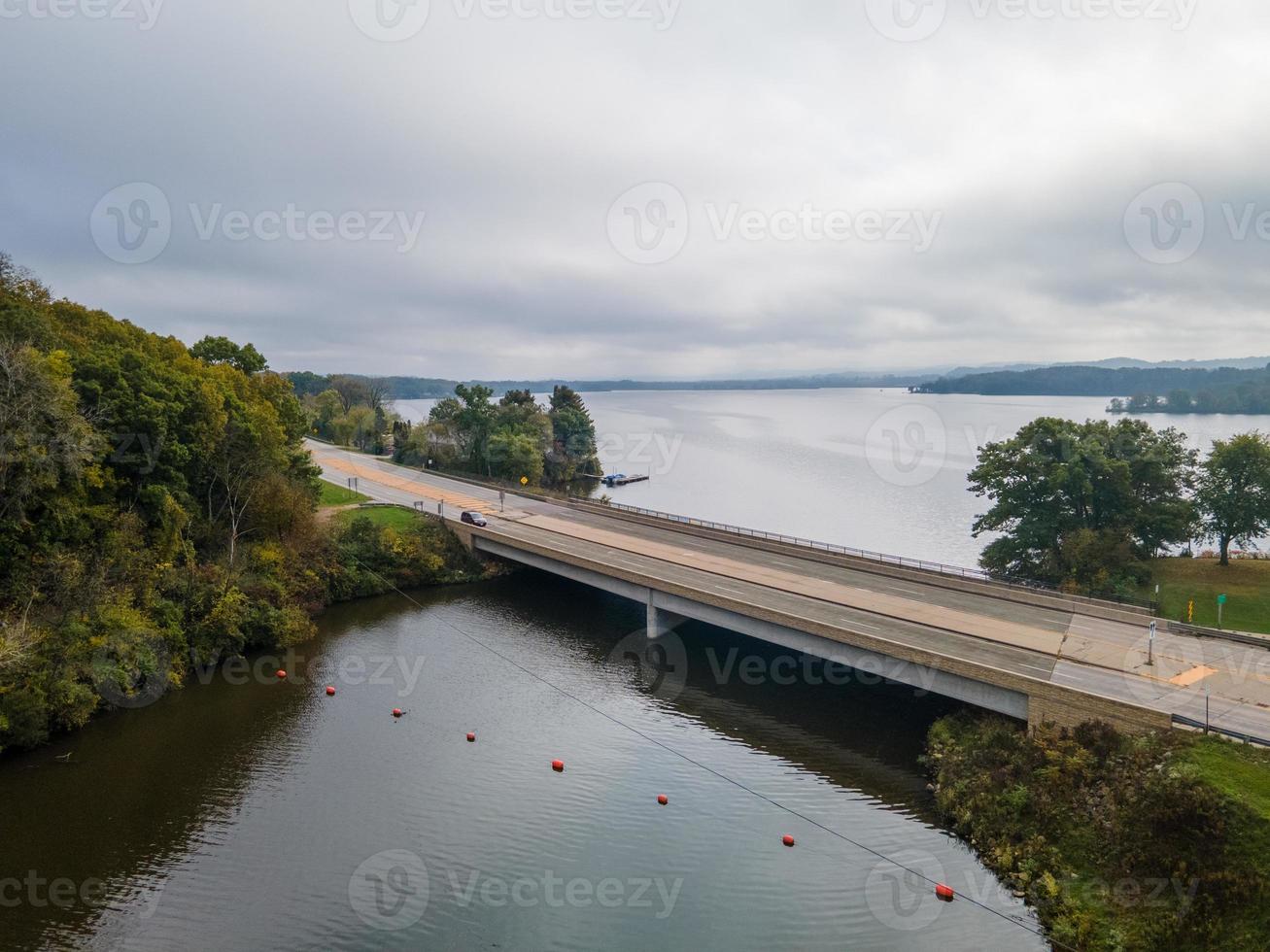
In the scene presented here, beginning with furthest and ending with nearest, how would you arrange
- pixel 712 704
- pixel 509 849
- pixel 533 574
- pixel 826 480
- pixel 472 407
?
pixel 826 480, pixel 472 407, pixel 533 574, pixel 712 704, pixel 509 849

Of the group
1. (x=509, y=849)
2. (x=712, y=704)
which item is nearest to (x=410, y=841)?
(x=509, y=849)

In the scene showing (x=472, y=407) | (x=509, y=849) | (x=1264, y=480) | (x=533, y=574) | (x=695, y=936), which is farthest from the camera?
(x=472, y=407)

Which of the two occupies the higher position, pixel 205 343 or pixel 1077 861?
pixel 205 343

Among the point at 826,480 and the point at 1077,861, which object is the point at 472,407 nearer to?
the point at 826,480

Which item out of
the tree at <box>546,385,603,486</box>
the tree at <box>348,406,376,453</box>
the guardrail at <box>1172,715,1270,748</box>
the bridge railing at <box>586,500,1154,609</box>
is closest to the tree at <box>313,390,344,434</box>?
the tree at <box>348,406,376,453</box>

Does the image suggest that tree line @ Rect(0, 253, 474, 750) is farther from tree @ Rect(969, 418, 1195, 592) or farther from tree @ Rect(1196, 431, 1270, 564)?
tree @ Rect(1196, 431, 1270, 564)

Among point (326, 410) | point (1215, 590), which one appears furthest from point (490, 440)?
point (1215, 590)

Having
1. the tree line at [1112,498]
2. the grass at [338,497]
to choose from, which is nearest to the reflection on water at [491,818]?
the tree line at [1112,498]

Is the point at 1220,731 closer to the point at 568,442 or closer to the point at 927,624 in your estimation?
the point at 927,624

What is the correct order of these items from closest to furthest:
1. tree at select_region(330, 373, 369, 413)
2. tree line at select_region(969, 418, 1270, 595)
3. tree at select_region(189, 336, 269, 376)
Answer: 1. tree line at select_region(969, 418, 1270, 595)
2. tree at select_region(189, 336, 269, 376)
3. tree at select_region(330, 373, 369, 413)
